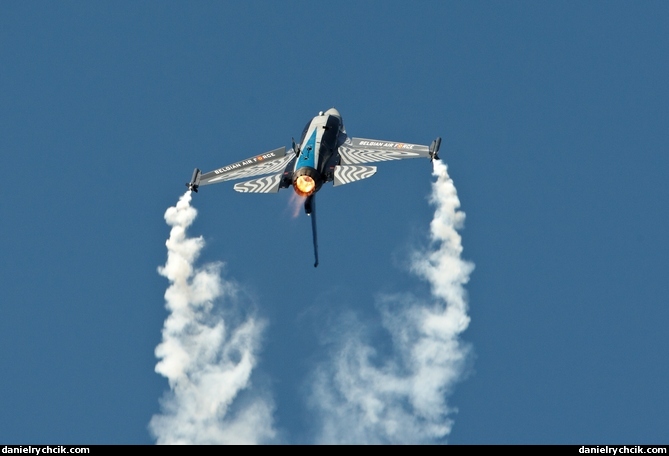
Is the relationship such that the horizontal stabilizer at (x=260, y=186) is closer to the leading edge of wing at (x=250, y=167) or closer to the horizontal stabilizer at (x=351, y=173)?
the leading edge of wing at (x=250, y=167)

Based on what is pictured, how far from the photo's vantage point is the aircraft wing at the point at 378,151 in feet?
309

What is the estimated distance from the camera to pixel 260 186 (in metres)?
90.8

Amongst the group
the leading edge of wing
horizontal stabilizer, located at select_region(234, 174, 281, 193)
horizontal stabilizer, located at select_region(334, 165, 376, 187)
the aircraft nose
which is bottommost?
horizontal stabilizer, located at select_region(334, 165, 376, 187)

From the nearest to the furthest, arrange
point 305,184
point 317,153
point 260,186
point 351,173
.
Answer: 1. point 351,173
2. point 305,184
3. point 260,186
4. point 317,153

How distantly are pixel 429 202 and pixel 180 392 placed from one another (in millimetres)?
17153

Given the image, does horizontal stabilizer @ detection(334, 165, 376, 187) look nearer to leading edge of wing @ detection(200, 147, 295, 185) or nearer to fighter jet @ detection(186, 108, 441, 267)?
fighter jet @ detection(186, 108, 441, 267)

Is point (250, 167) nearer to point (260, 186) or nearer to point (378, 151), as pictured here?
point (260, 186)

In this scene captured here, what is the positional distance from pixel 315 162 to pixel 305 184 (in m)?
1.59

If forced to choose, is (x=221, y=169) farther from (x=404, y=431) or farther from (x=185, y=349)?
(x=404, y=431)

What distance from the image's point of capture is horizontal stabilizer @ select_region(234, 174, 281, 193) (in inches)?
3563

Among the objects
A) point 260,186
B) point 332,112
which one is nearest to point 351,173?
point 260,186

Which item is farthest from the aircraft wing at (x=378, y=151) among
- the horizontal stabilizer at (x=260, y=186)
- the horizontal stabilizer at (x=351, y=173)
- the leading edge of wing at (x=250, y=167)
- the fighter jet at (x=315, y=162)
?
the horizontal stabilizer at (x=260, y=186)

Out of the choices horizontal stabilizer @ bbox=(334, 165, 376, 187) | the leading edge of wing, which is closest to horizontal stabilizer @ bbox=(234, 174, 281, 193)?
the leading edge of wing
